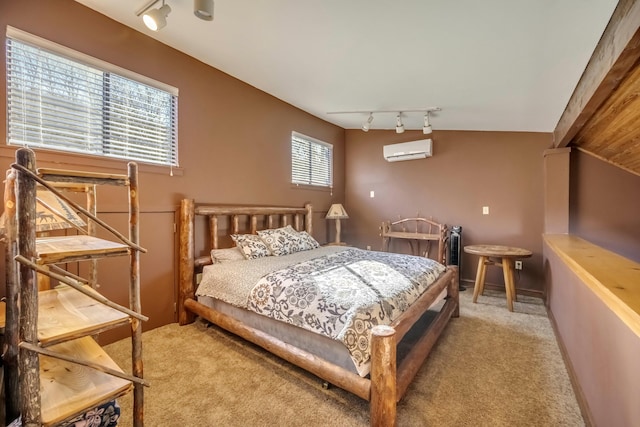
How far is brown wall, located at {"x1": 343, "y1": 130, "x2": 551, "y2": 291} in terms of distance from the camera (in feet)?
12.6

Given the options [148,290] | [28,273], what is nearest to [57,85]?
[148,290]

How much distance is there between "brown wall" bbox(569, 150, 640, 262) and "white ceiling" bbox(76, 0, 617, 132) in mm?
682

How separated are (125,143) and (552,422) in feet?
11.8

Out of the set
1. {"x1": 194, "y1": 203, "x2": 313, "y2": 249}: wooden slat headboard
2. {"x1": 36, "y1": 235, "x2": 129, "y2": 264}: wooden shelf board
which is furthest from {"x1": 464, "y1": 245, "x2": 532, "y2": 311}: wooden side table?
{"x1": 36, "y1": 235, "x2": 129, "y2": 264}: wooden shelf board

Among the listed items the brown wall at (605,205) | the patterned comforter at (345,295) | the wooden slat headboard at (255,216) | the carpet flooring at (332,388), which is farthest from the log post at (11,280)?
the brown wall at (605,205)

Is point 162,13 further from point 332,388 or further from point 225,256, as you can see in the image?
point 332,388

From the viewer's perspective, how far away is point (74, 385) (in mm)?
1126

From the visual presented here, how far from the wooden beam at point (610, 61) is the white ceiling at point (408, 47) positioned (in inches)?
3.3

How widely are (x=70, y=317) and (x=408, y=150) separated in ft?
14.1

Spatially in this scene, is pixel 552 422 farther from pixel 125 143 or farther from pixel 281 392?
pixel 125 143

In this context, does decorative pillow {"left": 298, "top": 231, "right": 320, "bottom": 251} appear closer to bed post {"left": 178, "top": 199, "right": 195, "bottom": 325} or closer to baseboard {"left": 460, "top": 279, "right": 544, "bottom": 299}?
bed post {"left": 178, "top": 199, "right": 195, "bottom": 325}

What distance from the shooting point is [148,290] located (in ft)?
8.67

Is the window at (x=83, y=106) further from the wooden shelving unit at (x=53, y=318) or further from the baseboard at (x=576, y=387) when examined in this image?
the baseboard at (x=576, y=387)

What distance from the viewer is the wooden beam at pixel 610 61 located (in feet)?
4.09
